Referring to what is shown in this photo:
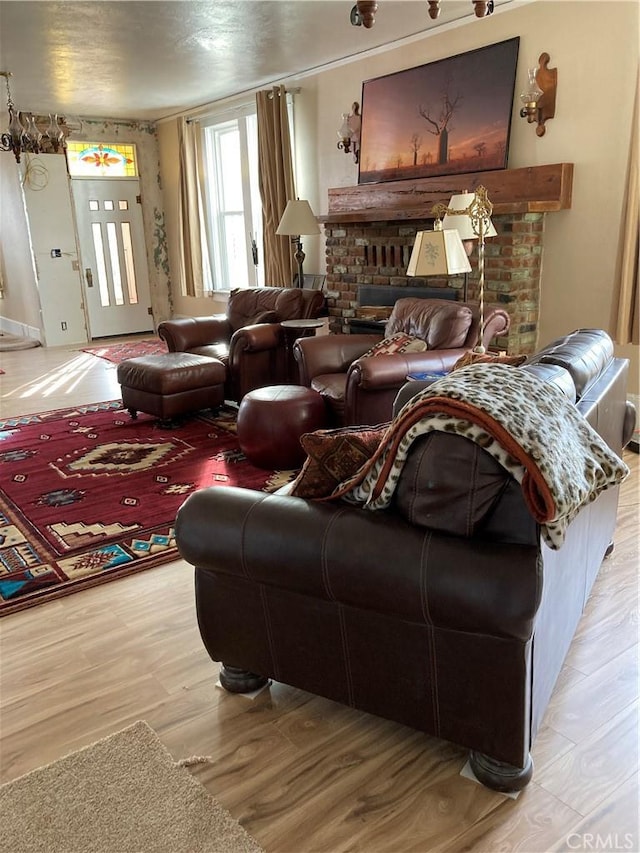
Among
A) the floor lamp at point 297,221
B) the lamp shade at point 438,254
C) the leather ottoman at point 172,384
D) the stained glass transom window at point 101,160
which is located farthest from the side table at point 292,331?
the stained glass transom window at point 101,160

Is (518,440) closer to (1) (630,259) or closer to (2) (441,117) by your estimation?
(1) (630,259)

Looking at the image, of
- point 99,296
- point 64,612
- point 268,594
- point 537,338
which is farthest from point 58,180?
point 268,594

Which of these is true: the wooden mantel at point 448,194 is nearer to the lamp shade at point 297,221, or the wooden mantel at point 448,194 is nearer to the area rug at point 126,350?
the lamp shade at point 297,221

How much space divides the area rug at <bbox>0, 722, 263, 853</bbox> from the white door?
7452mm

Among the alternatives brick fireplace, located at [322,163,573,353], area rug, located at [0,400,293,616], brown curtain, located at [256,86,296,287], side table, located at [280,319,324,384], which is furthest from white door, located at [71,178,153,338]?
side table, located at [280,319,324,384]

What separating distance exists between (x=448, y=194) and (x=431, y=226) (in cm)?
25

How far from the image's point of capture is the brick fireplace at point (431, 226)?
420 cm

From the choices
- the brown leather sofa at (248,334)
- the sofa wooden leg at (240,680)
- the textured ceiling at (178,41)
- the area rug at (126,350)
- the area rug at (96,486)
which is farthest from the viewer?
the area rug at (126,350)

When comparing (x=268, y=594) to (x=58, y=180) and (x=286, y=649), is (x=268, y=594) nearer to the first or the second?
(x=286, y=649)

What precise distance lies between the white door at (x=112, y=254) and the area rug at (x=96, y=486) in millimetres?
3800

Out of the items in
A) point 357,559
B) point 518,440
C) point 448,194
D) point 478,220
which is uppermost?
point 448,194

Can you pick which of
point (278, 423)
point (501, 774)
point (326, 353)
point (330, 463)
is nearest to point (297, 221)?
point (326, 353)

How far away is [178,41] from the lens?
194 inches
